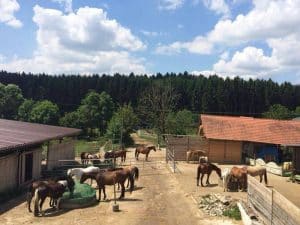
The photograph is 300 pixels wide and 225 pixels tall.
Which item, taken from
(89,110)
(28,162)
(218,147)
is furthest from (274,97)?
(28,162)

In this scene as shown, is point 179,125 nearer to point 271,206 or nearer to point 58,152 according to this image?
point 58,152

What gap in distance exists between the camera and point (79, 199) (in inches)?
755

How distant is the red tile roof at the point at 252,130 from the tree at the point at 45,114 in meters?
45.9

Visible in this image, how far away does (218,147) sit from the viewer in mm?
35688

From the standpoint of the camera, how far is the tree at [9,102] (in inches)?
3578

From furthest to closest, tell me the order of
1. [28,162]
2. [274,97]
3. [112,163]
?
[274,97]
[112,163]
[28,162]

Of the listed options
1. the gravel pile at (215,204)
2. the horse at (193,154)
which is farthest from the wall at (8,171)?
the horse at (193,154)

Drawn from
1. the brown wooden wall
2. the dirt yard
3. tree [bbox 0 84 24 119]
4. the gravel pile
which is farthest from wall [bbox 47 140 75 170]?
tree [bbox 0 84 24 119]

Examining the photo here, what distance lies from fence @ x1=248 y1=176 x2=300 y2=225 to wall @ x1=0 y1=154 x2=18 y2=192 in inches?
472

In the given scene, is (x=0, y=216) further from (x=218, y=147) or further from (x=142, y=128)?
(x=142, y=128)

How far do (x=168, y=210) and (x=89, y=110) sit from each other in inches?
2248

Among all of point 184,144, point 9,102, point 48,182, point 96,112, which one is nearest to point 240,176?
point 48,182

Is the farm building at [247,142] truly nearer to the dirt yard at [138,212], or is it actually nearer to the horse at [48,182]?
the dirt yard at [138,212]

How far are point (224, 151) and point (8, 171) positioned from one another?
18957 millimetres
